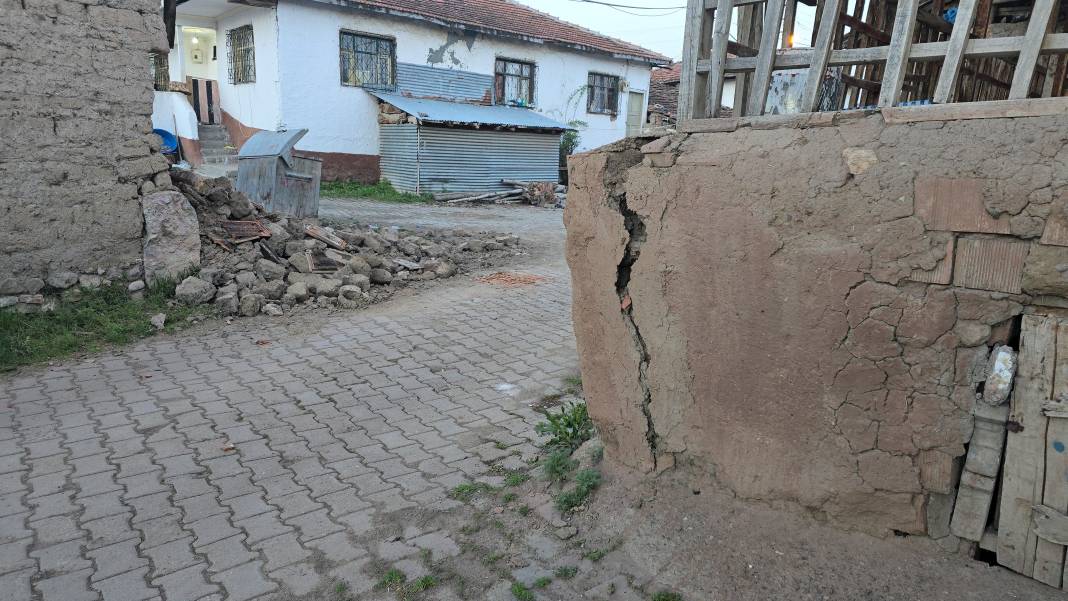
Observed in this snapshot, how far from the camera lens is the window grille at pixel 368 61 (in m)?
17.1

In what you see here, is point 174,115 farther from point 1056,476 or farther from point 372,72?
point 1056,476

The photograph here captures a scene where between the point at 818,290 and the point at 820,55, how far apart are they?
927 mm

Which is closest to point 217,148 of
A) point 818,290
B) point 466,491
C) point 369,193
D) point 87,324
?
point 369,193

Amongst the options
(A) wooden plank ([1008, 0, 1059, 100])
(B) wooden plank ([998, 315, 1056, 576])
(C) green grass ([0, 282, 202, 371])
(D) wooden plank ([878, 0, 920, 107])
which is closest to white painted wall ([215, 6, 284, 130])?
(C) green grass ([0, 282, 202, 371])

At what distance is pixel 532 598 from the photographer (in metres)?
2.72

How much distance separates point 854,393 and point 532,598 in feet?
4.96

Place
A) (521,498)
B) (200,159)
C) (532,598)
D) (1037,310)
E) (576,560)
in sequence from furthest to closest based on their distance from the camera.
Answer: (200,159) → (521,498) → (576,560) → (532,598) → (1037,310)

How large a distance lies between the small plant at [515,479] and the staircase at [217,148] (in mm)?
15597

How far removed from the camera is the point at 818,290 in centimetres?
251

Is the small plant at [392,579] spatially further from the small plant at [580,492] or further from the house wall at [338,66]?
the house wall at [338,66]

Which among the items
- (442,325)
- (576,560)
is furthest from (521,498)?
(442,325)

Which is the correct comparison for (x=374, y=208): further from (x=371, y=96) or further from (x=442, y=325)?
(x=442, y=325)

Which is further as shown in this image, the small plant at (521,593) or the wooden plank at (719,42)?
the wooden plank at (719,42)

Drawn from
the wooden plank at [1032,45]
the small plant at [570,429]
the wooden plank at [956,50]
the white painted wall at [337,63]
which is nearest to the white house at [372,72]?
the white painted wall at [337,63]
